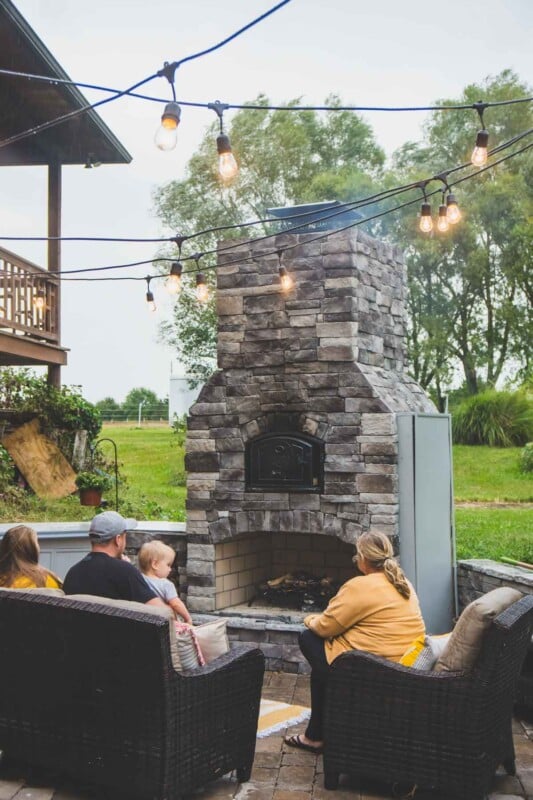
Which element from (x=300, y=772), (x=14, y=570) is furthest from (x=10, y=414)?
(x=300, y=772)

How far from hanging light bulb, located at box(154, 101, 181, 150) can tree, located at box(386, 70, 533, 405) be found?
1240cm

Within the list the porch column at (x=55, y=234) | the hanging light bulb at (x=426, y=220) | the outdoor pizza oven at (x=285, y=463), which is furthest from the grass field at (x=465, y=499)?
the hanging light bulb at (x=426, y=220)

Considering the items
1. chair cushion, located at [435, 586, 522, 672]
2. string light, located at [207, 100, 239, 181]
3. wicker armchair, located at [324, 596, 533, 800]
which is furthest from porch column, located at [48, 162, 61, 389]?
chair cushion, located at [435, 586, 522, 672]

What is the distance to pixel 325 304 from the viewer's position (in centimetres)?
562

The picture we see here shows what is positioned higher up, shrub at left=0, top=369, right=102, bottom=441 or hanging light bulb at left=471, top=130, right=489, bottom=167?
hanging light bulb at left=471, top=130, right=489, bottom=167

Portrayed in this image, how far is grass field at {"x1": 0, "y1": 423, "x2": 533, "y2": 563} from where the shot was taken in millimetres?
7524

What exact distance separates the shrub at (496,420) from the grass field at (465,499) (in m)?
0.30

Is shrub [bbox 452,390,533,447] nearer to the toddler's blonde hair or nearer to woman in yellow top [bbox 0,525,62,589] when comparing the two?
the toddler's blonde hair

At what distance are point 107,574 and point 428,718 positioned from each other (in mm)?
1501

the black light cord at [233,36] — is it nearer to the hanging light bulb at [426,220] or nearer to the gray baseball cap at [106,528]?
the hanging light bulb at [426,220]

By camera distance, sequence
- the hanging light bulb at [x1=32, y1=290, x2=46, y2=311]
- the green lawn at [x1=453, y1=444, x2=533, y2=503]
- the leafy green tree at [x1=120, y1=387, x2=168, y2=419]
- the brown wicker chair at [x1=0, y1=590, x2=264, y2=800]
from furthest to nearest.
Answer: the leafy green tree at [x1=120, y1=387, x2=168, y2=419] < the green lawn at [x1=453, y1=444, x2=533, y2=503] < the hanging light bulb at [x1=32, y1=290, x2=46, y2=311] < the brown wicker chair at [x1=0, y1=590, x2=264, y2=800]

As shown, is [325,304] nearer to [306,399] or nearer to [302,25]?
[306,399]

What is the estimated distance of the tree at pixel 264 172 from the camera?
1505 centimetres

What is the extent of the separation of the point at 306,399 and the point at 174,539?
1524 mm
